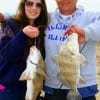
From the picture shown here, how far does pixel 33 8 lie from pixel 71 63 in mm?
781

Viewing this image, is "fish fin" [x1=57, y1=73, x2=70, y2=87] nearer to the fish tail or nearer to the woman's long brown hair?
the fish tail

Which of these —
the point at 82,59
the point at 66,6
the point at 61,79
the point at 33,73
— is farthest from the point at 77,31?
the point at 33,73

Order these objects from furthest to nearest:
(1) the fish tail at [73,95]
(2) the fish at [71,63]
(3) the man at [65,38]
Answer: (3) the man at [65,38] < (1) the fish tail at [73,95] < (2) the fish at [71,63]

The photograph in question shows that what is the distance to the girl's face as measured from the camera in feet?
16.3

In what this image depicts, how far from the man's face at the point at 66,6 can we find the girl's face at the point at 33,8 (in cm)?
22

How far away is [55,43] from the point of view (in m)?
4.93

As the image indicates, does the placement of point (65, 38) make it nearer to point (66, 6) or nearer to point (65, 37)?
point (65, 37)

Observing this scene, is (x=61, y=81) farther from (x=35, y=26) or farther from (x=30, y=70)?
(x=35, y=26)

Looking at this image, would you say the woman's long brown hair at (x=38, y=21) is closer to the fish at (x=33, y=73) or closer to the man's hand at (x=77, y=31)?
the fish at (x=33, y=73)

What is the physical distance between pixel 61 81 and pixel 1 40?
30.9 inches

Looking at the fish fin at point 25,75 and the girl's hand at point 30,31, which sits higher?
the girl's hand at point 30,31

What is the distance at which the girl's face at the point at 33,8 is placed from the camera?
497 cm

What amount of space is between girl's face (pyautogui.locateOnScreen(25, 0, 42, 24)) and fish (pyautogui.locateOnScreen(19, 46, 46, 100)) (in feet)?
1.20

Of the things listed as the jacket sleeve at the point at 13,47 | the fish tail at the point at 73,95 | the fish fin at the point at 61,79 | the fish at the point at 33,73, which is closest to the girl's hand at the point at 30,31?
the jacket sleeve at the point at 13,47
